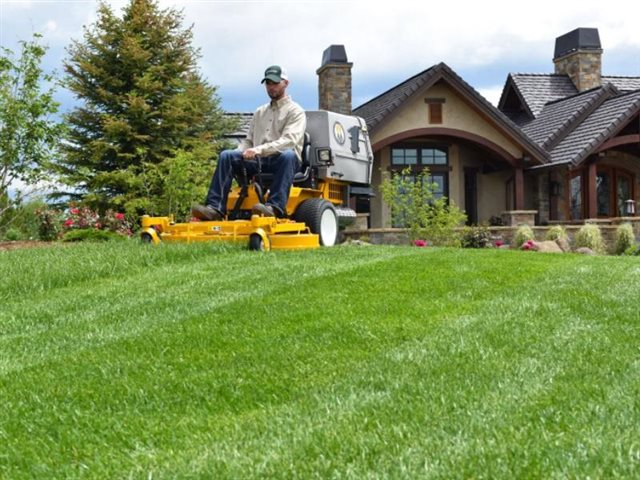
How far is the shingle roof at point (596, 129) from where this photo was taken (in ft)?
62.8

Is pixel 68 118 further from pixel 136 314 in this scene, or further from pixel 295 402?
pixel 295 402

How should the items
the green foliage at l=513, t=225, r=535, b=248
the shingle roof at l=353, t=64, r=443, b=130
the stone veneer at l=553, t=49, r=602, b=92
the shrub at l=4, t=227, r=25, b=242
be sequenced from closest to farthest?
the shrub at l=4, t=227, r=25, b=242, the green foliage at l=513, t=225, r=535, b=248, the shingle roof at l=353, t=64, r=443, b=130, the stone veneer at l=553, t=49, r=602, b=92

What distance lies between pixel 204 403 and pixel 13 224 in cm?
1462

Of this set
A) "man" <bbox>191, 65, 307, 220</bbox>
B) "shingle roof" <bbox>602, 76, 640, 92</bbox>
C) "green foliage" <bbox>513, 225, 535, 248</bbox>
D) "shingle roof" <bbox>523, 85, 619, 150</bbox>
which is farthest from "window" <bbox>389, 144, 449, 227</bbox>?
"man" <bbox>191, 65, 307, 220</bbox>

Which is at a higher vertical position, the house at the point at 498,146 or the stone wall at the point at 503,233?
the house at the point at 498,146

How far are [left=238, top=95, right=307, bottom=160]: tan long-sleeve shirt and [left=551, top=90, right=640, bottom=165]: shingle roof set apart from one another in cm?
1198

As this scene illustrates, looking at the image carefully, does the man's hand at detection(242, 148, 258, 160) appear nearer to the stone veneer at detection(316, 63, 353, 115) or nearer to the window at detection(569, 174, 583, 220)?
the stone veneer at detection(316, 63, 353, 115)

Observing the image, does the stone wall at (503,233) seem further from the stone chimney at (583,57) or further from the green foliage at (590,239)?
the stone chimney at (583,57)

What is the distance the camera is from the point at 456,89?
1900cm

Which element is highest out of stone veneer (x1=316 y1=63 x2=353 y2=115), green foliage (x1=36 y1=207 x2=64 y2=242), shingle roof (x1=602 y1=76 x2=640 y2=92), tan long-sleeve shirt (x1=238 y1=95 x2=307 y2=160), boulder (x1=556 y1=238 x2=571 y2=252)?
shingle roof (x1=602 y1=76 x2=640 y2=92)

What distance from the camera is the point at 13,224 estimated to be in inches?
651

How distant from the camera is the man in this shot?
8.12 meters

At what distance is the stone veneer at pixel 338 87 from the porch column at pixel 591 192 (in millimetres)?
6310

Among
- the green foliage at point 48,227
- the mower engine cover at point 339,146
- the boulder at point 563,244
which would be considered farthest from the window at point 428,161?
the mower engine cover at point 339,146
